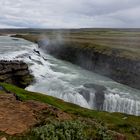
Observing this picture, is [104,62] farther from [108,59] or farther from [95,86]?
[95,86]

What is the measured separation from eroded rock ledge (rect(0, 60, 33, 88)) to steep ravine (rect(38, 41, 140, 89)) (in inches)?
785

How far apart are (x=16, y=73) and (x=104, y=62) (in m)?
26.7

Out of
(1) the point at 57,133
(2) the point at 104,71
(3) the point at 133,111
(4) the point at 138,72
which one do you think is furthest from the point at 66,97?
(1) the point at 57,133

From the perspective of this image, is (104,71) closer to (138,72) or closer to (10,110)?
(138,72)

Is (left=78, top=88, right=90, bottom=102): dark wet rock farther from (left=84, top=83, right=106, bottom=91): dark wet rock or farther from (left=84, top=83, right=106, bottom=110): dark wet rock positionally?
(left=84, top=83, right=106, bottom=91): dark wet rock

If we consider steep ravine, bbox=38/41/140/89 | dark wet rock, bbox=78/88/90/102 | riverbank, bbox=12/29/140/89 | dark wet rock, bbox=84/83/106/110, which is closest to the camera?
dark wet rock, bbox=84/83/106/110

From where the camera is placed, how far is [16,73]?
60.1 metres

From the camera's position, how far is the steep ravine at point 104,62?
6529 cm

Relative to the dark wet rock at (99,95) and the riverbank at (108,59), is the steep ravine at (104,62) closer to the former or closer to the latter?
the riverbank at (108,59)

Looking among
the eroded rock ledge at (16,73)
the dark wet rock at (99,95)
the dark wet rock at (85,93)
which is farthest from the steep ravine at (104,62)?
the eroded rock ledge at (16,73)

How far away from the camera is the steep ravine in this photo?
65294mm

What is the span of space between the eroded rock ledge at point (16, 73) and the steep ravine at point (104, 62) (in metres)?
19.9

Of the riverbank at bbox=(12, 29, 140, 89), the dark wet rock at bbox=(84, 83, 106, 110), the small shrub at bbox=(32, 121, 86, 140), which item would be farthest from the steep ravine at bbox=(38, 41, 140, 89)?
the small shrub at bbox=(32, 121, 86, 140)

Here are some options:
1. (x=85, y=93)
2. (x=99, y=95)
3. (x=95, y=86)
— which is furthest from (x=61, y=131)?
(x=95, y=86)
